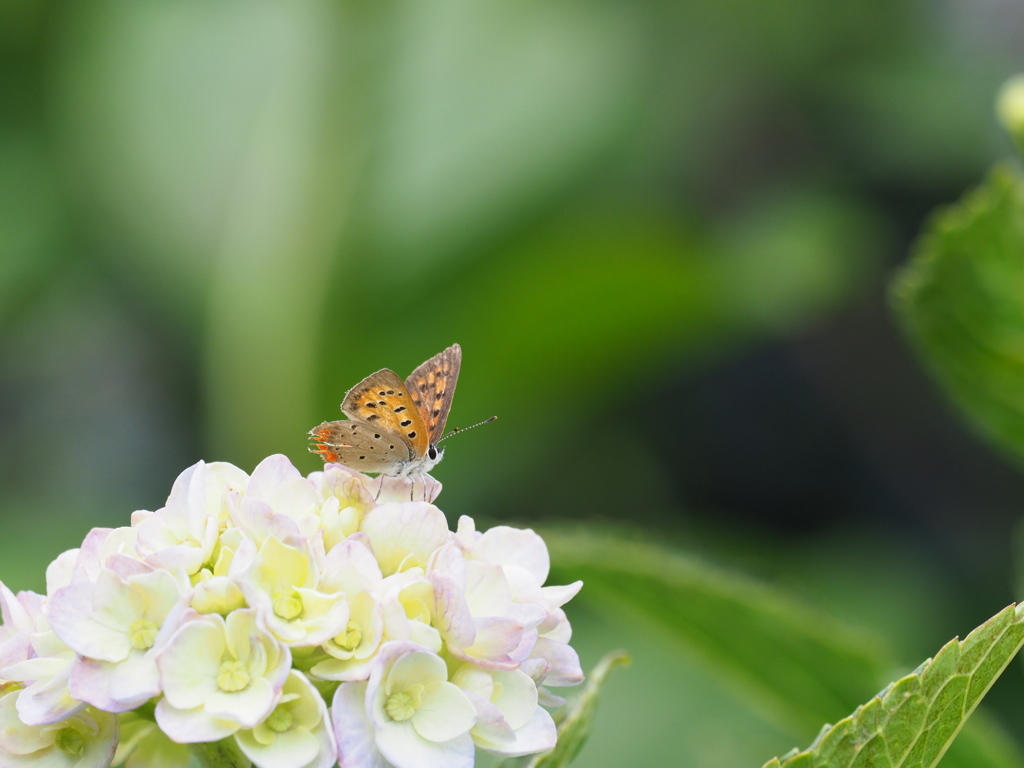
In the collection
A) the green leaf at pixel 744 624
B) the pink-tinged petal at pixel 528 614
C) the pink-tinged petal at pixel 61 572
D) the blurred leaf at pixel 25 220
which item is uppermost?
the pink-tinged petal at pixel 528 614

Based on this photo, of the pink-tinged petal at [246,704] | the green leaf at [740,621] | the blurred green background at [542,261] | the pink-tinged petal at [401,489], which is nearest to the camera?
the pink-tinged petal at [246,704]

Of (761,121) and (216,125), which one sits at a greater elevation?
(761,121)

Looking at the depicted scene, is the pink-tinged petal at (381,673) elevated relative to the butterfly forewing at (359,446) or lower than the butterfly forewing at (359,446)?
lower

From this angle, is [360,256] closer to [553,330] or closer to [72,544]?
[553,330]

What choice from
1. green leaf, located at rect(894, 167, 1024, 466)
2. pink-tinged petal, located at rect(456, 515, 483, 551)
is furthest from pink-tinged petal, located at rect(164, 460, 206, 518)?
green leaf, located at rect(894, 167, 1024, 466)

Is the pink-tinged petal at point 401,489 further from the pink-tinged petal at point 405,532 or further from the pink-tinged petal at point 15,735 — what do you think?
the pink-tinged petal at point 15,735

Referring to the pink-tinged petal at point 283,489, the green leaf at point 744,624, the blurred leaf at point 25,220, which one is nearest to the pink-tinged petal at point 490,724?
the pink-tinged petal at point 283,489

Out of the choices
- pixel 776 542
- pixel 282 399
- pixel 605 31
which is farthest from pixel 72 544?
pixel 605 31

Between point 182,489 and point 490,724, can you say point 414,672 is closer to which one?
point 490,724
